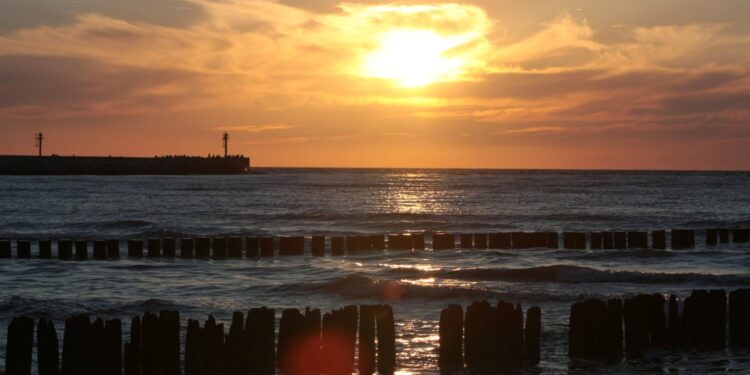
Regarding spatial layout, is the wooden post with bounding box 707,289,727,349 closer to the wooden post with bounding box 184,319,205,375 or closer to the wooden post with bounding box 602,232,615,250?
the wooden post with bounding box 184,319,205,375

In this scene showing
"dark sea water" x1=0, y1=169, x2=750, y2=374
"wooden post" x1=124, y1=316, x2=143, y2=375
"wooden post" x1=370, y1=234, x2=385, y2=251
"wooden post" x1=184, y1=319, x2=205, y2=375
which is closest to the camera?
"wooden post" x1=124, y1=316, x2=143, y2=375

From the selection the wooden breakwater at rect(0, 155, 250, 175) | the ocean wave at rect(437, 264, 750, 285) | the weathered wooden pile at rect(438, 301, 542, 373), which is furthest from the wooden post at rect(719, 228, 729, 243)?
the wooden breakwater at rect(0, 155, 250, 175)

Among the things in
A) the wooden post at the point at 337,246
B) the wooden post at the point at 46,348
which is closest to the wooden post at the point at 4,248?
the wooden post at the point at 337,246

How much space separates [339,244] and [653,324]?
17220 mm

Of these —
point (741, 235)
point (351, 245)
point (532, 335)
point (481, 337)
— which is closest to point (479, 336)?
point (481, 337)

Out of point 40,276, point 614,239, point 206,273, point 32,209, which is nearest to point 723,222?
point 614,239

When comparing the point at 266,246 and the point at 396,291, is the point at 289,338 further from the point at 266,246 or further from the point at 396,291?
the point at 266,246

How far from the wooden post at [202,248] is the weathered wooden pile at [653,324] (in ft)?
57.4

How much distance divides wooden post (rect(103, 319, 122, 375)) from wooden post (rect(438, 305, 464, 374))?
166 inches

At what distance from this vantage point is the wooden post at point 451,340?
39.0 ft

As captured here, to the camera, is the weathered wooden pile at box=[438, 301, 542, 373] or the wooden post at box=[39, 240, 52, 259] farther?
the wooden post at box=[39, 240, 52, 259]

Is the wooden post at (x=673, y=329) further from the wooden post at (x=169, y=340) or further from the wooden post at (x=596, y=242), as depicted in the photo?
the wooden post at (x=596, y=242)

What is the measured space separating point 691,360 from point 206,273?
14221 millimetres

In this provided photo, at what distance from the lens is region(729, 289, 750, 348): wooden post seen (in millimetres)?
13211
